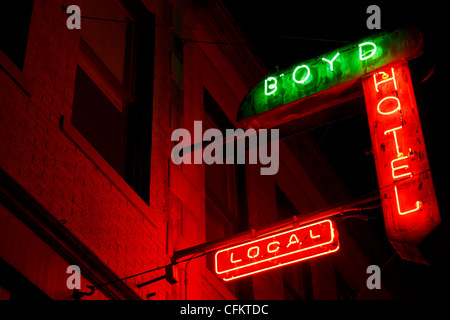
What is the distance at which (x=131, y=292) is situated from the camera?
26.8 ft

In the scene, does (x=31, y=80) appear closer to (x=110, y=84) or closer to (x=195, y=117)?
(x=110, y=84)

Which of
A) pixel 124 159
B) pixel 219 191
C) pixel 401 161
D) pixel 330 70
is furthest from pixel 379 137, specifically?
pixel 219 191

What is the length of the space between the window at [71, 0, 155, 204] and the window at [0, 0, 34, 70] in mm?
1137

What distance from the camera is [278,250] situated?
8.41 metres

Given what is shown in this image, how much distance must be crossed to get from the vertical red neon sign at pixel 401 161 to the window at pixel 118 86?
317cm

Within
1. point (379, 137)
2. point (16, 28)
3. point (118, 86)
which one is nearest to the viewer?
point (16, 28)

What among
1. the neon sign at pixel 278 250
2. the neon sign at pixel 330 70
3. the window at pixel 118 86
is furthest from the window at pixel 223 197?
the neon sign at pixel 278 250

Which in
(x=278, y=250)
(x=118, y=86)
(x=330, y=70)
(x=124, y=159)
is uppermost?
(x=118, y=86)

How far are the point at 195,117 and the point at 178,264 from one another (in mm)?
2966

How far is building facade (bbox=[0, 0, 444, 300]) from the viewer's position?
7.24 metres

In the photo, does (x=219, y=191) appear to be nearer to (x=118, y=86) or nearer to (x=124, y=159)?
(x=124, y=159)

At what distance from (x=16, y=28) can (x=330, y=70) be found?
4.33 m

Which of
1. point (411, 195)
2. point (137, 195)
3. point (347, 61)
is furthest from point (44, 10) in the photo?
point (411, 195)

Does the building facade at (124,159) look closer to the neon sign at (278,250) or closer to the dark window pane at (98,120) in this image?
the dark window pane at (98,120)
